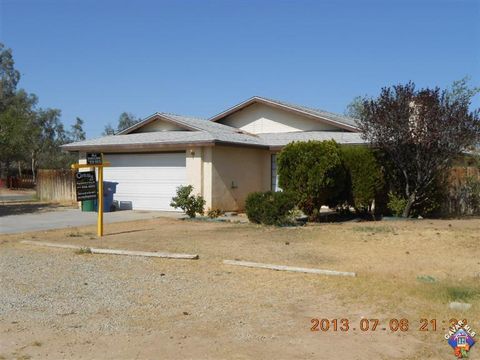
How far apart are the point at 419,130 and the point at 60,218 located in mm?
11871

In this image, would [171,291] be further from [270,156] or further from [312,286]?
[270,156]

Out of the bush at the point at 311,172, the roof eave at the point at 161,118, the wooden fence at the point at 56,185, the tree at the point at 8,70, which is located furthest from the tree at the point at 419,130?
the tree at the point at 8,70

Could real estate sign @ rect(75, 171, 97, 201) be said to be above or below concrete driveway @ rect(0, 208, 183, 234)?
above

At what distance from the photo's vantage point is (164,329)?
18.8 feet

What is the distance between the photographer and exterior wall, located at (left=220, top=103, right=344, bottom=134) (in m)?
23.9

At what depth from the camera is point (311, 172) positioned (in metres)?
15.6

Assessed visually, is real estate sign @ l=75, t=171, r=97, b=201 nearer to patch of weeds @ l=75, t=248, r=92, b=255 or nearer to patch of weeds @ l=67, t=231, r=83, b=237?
patch of weeds @ l=67, t=231, r=83, b=237

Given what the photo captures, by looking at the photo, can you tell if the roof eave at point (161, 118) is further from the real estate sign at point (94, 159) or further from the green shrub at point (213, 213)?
the real estate sign at point (94, 159)

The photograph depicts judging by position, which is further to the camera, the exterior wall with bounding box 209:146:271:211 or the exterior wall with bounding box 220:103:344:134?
the exterior wall with bounding box 220:103:344:134

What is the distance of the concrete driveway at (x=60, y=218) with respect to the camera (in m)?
15.4

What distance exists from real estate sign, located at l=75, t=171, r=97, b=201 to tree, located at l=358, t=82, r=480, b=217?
8.54m

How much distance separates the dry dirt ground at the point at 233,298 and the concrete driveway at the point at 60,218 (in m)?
3.52

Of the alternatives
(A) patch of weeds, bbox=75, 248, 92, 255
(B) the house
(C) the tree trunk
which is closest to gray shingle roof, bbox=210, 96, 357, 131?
(B) the house
